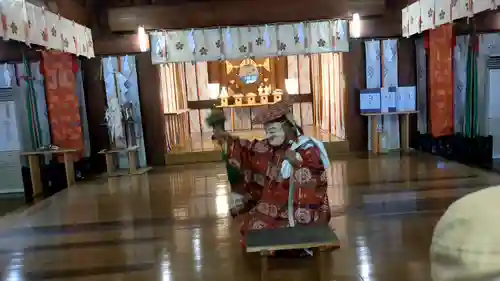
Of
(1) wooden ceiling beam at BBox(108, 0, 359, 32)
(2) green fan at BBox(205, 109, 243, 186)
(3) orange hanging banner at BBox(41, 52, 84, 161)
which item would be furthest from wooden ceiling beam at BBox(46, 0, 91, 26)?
(2) green fan at BBox(205, 109, 243, 186)

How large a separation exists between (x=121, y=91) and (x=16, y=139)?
1788 mm

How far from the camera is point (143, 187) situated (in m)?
6.15

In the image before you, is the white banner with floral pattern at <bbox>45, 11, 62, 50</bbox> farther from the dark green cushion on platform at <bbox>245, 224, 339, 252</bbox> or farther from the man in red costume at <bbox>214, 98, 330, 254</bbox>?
the dark green cushion on platform at <bbox>245, 224, 339, 252</bbox>

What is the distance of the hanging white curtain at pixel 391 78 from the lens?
763 cm

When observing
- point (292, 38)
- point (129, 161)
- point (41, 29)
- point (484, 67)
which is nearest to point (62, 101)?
point (129, 161)

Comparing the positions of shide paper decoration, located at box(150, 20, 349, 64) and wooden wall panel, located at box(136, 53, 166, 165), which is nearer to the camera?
shide paper decoration, located at box(150, 20, 349, 64)

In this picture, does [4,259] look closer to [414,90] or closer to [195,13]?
[195,13]

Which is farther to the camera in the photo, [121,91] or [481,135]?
[121,91]

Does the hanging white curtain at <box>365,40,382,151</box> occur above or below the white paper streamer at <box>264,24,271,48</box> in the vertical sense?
below

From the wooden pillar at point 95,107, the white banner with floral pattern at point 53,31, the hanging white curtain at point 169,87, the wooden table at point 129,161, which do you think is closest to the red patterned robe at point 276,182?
the white banner with floral pattern at point 53,31

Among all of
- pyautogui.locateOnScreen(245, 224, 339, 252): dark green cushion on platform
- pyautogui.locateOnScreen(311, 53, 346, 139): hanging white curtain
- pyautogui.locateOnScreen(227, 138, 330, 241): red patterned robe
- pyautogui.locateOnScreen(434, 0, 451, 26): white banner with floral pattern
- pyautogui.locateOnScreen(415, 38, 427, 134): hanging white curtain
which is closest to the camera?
pyautogui.locateOnScreen(245, 224, 339, 252): dark green cushion on platform

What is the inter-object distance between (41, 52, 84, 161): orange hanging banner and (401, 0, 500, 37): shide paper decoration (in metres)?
5.02

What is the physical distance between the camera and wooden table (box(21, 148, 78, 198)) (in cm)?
671

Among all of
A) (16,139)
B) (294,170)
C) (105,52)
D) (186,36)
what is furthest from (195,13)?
(294,170)
